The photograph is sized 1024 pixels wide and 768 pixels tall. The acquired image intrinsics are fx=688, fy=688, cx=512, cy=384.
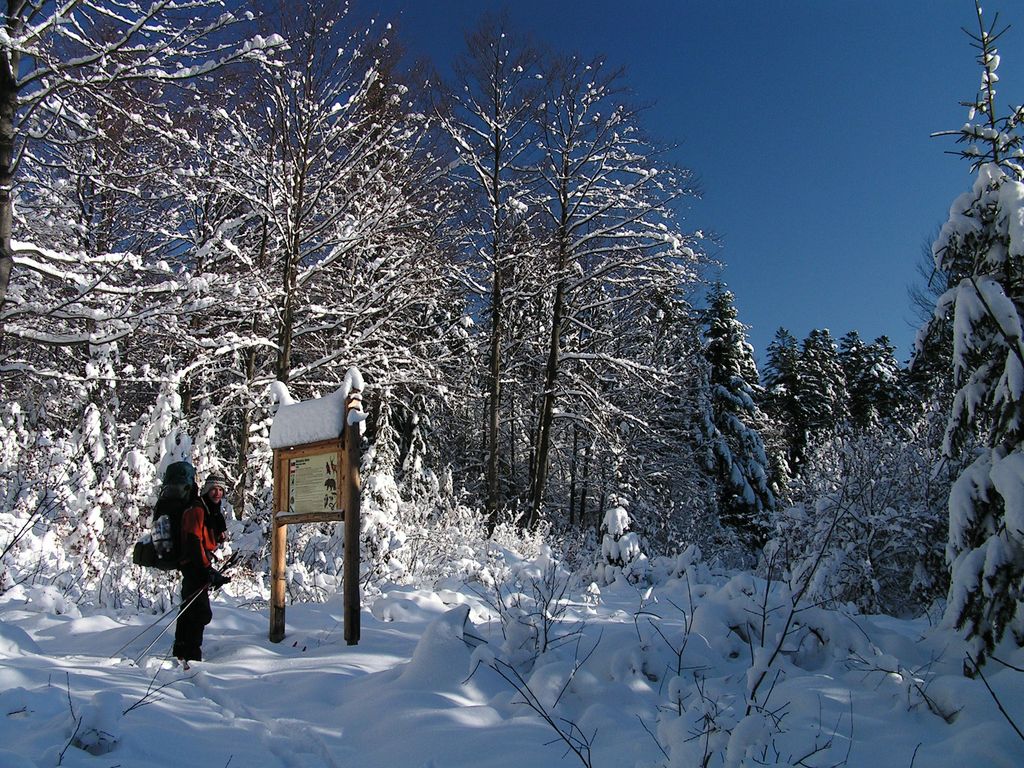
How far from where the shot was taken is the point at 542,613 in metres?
5.05

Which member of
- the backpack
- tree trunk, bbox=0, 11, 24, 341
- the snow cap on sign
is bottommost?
the backpack

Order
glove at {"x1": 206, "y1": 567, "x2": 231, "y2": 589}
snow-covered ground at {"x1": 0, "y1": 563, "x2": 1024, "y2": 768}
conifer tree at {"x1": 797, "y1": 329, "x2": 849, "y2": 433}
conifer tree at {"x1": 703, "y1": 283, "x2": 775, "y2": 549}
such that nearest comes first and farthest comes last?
snow-covered ground at {"x1": 0, "y1": 563, "x2": 1024, "y2": 768} < glove at {"x1": 206, "y1": 567, "x2": 231, "y2": 589} < conifer tree at {"x1": 703, "y1": 283, "x2": 775, "y2": 549} < conifer tree at {"x1": 797, "y1": 329, "x2": 849, "y2": 433}

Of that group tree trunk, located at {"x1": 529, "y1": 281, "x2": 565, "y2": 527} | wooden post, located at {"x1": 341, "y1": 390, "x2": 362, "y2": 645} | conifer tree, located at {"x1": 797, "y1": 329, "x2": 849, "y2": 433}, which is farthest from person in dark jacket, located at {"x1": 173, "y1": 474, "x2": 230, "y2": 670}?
conifer tree, located at {"x1": 797, "y1": 329, "x2": 849, "y2": 433}

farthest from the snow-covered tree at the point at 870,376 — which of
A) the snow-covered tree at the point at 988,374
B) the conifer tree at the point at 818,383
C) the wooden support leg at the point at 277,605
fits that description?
the wooden support leg at the point at 277,605

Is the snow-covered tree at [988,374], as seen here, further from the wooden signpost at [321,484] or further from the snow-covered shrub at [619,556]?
the snow-covered shrub at [619,556]

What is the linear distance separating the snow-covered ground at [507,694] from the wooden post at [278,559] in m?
0.15

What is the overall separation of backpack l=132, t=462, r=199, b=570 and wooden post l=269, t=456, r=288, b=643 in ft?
2.49

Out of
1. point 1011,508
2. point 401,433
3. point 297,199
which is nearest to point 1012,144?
point 1011,508

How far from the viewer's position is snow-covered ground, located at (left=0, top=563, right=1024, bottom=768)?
125 inches

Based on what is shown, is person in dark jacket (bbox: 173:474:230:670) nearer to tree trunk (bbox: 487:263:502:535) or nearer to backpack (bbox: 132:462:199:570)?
backpack (bbox: 132:462:199:570)

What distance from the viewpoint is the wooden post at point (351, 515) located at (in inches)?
224

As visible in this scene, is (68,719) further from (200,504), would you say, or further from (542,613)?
(542,613)

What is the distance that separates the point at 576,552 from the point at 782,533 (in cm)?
453

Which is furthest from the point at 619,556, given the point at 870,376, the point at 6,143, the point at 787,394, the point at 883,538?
the point at 870,376
